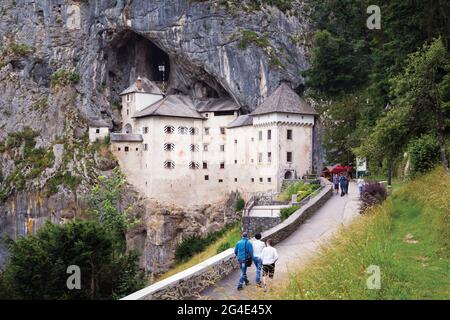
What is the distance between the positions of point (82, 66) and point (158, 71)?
9.26 metres

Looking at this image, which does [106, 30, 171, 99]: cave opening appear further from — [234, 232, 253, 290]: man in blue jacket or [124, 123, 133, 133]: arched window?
[234, 232, 253, 290]: man in blue jacket

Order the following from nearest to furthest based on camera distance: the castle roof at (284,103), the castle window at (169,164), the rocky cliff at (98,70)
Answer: the castle roof at (284,103), the rocky cliff at (98,70), the castle window at (169,164)

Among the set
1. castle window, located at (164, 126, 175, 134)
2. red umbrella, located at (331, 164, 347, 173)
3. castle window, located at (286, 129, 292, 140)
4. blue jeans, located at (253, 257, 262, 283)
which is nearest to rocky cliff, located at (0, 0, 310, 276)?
castle window, located at (286, 129, 292, 140)

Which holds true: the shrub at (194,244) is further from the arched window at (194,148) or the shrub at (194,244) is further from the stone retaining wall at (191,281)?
the stone retaining wall at (191,281)

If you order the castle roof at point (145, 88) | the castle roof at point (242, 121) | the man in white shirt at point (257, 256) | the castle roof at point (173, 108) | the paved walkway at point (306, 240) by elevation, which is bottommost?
the paved walkway at point (306, 240)

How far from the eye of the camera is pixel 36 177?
57.3m

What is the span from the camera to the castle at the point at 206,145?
5088 cm

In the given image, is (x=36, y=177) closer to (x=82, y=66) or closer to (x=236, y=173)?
(x=82, y=66)

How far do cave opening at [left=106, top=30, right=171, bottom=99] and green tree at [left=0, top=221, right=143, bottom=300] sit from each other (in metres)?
41.8

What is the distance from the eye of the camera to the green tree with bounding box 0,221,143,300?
64.1ft

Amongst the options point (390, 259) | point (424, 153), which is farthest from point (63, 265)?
point (424, 153)

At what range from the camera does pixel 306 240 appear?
19766 mm

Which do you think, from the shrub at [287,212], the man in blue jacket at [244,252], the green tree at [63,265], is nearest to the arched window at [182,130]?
the shrub at [287,212]

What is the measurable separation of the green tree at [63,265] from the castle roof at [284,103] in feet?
101
